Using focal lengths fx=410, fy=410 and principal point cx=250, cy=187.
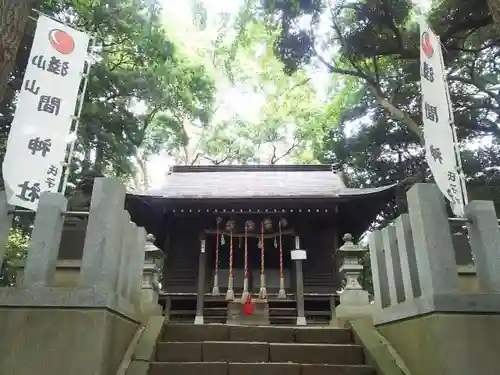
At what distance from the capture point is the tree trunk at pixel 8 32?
4891 millimetres

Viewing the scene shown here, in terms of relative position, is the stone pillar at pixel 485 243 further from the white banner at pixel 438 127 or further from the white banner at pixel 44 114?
the white banner at pixel 44 114

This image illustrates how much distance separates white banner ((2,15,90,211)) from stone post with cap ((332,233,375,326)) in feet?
13.8

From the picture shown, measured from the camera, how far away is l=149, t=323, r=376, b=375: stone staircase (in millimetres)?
4008

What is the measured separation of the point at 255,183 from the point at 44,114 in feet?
23.9

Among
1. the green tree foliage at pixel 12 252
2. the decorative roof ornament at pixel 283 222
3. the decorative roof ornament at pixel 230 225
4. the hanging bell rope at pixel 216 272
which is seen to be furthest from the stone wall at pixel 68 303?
the green tree foliage at pixel 12 252

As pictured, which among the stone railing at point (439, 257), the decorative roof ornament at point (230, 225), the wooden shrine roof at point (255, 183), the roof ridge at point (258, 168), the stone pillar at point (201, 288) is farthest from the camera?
the roof ridge at point (258, 168)

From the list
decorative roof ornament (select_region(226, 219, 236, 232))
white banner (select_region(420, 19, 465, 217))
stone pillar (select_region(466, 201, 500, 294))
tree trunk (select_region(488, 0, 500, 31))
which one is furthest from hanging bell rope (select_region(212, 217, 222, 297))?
tree trunk (select_region(488, 0, 500, 31))

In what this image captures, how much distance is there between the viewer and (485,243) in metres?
3.55

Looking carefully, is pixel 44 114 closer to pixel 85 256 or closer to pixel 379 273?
pixel 85 256

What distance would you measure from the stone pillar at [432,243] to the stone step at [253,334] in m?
1.71

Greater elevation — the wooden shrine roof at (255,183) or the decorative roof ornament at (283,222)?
the wooden shrine roof at (255,183)

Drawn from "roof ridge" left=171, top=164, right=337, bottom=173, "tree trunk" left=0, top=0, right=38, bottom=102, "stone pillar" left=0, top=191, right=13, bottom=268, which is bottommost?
"stone pillar" left=0, top=191, right=13, bottom=268

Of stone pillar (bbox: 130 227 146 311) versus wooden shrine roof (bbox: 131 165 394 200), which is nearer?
stone pillar (bbox: 130 227 146 311)

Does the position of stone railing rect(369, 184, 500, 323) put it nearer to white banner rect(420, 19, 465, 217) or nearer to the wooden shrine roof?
white banner rect(420, 19, 465, 217)
